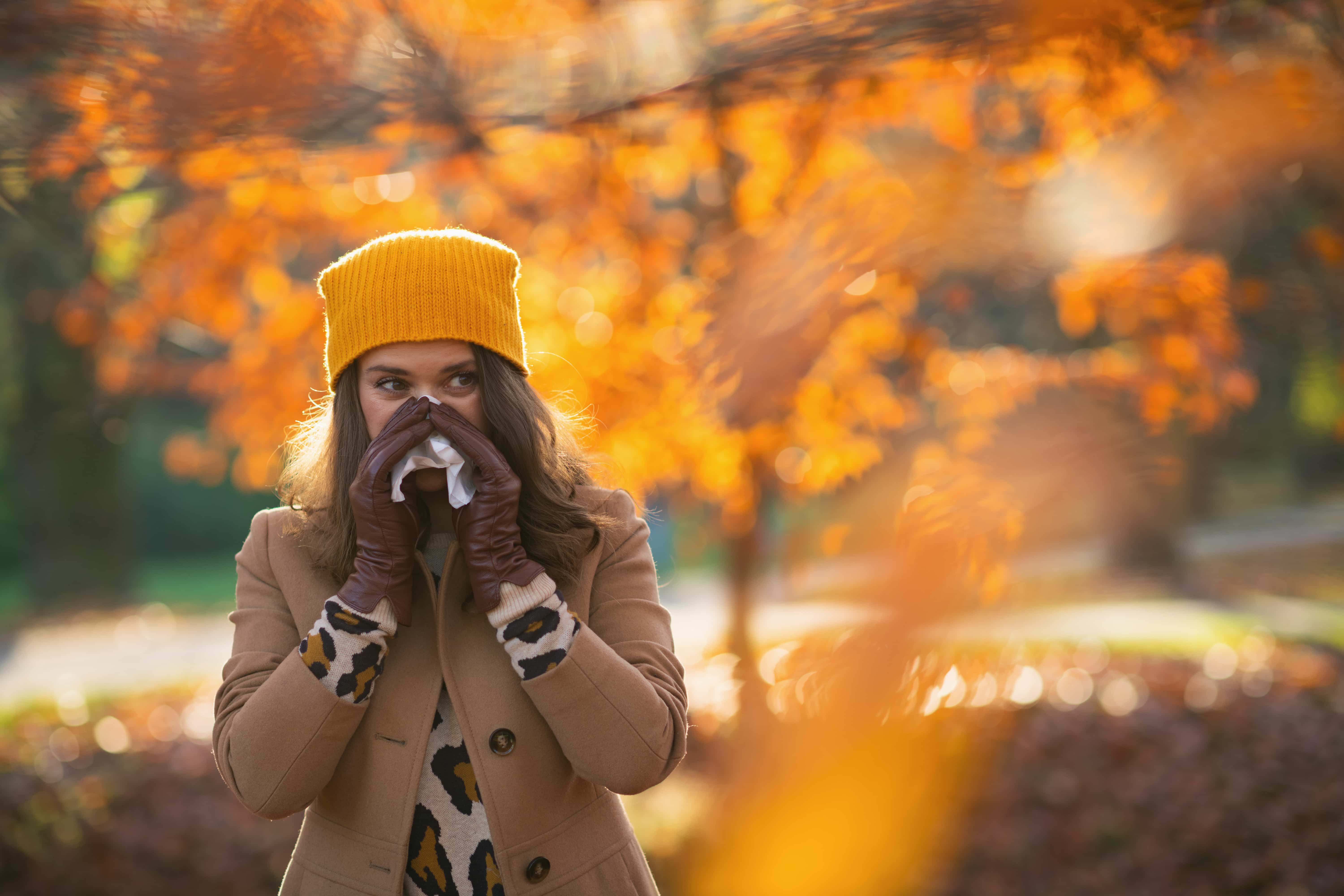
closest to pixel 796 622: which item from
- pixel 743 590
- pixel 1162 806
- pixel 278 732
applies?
pixel 278 732

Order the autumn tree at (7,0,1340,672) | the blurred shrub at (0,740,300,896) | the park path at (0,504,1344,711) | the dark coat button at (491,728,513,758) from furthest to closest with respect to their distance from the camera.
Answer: the blurred shrub at (0,740,300,896), the autumn tree at (7,0,1340,672), the park path at (0,504,1344,711), the dark coat button at (491,728,513,758)

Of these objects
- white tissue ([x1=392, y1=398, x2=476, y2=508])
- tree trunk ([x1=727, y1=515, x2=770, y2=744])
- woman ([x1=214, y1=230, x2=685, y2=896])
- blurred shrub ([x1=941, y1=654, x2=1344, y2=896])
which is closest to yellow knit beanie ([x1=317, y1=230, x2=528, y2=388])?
woman ([x1=214, y1=230, x2=685, y2=896])

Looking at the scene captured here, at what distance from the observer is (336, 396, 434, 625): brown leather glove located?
1.50 meters

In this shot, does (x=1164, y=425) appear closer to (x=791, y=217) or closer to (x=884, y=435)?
(x=791, y=217)

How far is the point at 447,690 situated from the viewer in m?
1.64

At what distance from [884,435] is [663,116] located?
193cm

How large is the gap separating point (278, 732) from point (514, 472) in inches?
20.4

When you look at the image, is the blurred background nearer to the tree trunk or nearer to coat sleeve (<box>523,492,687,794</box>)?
the tree trunk

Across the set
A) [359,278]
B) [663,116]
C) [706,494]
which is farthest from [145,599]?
[359,278]

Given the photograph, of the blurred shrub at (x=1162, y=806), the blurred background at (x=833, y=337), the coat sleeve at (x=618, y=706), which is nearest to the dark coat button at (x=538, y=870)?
the coat sleeve at (x=618, y=706)

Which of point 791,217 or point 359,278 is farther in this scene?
point 791,217

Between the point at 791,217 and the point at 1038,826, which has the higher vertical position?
the point at 791,217

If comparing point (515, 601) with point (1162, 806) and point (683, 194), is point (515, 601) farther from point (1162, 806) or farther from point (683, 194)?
point (1162, 806)

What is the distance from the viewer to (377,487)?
4.92 feet
